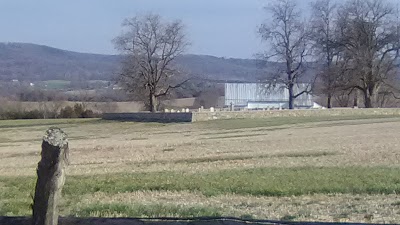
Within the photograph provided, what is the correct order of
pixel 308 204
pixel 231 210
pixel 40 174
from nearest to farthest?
pixel 40 174 → pixel 231 210 → pixel 308 204

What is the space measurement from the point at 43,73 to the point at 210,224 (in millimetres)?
168956

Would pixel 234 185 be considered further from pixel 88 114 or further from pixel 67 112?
pixel 67 112

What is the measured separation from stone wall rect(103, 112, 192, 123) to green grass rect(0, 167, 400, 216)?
3835cm

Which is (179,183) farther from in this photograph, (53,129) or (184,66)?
(184,66)

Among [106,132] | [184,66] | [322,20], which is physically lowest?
[106,132]

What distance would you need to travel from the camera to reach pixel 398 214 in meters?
9.05

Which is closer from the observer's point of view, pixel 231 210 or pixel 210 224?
pixel 210 224

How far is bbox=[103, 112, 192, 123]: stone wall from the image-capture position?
183 feet

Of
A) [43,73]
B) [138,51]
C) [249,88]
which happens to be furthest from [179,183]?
[43,73]

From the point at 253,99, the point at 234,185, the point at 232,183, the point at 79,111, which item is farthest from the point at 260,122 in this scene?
the point at 253,99

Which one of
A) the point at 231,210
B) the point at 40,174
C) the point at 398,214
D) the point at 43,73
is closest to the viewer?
the point at 40,174

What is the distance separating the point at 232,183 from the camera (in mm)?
13797

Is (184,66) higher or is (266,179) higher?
(184,66)

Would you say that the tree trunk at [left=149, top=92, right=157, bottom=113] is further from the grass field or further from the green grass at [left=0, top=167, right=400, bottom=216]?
the green grass at [left=0, top=167, right=400, bottom=216]
